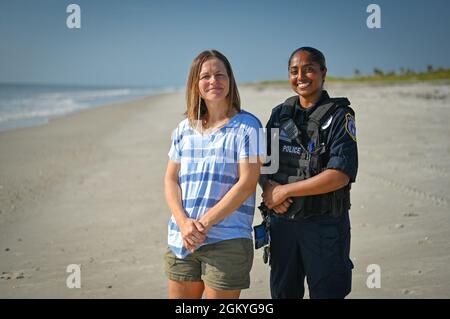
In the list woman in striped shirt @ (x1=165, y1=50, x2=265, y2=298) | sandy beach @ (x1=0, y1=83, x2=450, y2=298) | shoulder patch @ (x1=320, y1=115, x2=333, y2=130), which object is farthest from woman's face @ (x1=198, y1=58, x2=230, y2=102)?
sandy beach @ (x1=0, y1=83, x2=450, y2=298)

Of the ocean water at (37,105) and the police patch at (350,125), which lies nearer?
the police patch at (350,125)

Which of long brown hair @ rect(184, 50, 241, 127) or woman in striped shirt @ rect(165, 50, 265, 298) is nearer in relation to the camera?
woman in striped shirt @ rect(165, 50, 265, 298)

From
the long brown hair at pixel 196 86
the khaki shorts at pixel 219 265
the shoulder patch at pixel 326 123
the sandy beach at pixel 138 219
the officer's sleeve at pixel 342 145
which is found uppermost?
the long brown hair at pixel 196 86

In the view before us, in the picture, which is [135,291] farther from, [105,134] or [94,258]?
[105,134]

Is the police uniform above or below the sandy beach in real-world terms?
above

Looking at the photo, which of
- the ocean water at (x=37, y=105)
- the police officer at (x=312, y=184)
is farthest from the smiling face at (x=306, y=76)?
the ocean water at (x=37, y=105)

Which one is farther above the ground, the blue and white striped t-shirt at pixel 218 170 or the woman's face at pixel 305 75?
the woman's face at pixel 305 75

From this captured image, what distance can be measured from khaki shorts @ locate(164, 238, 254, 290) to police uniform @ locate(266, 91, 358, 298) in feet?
1.31

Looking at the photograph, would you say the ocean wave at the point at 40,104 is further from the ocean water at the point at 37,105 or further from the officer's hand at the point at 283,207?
the officer's hand at the point at 283,207

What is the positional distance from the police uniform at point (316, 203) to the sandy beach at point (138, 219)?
1397mm

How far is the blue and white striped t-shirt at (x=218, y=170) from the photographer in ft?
8.44

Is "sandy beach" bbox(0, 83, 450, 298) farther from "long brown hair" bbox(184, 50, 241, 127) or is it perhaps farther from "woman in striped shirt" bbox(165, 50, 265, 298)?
"long brown hair" bbox(184, 50, 241, 127)

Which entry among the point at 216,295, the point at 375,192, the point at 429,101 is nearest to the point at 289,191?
the point at 216,295

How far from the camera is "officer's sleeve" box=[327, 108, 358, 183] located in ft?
8.63
